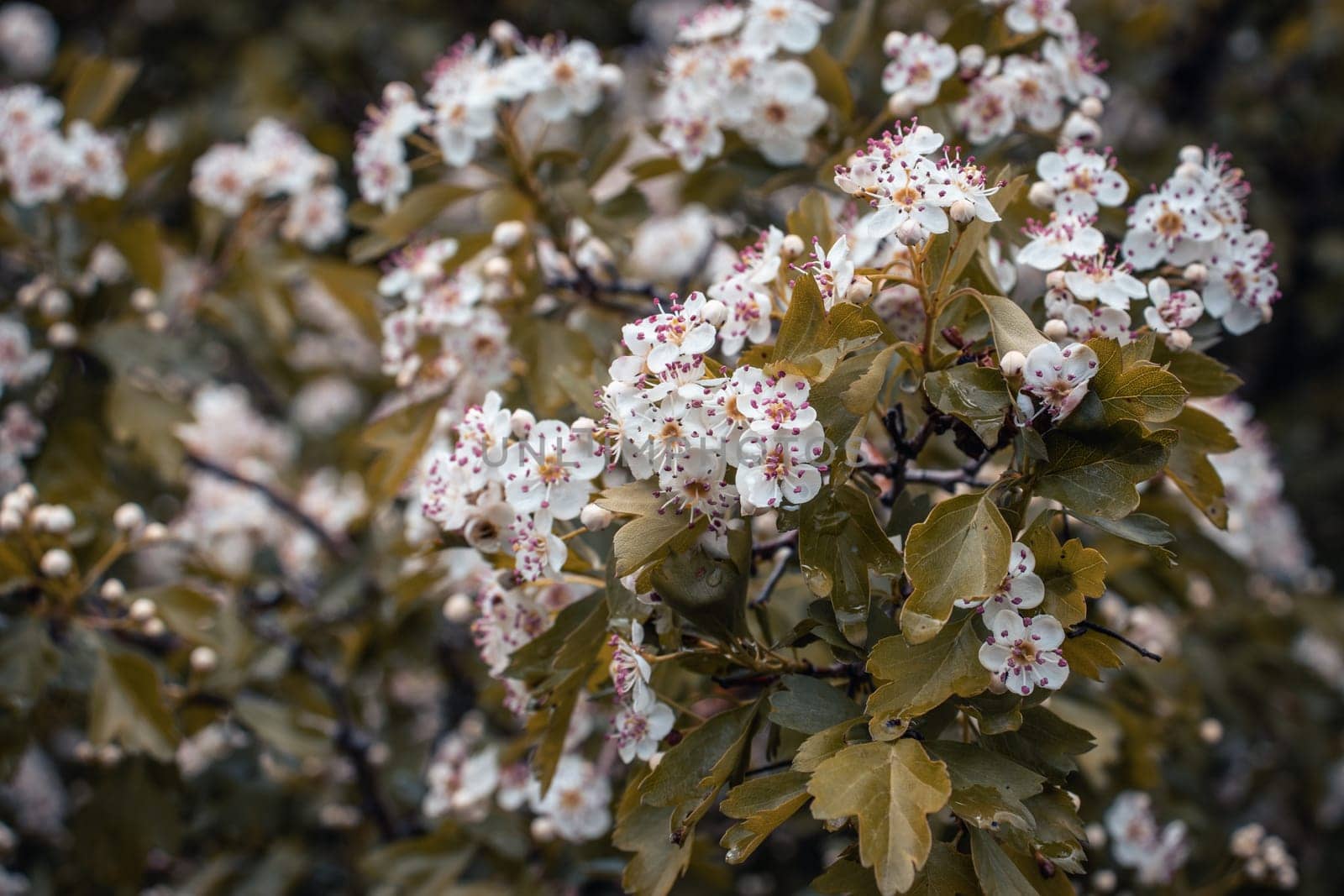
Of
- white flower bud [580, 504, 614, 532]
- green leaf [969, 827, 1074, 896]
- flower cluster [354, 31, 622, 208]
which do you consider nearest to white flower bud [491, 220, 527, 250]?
flower cluster [354, 31, 622, 208]

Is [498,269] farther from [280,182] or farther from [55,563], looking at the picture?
[280,182]

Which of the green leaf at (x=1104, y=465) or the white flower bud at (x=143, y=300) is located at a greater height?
the green leaf at (x=1104, y=465)

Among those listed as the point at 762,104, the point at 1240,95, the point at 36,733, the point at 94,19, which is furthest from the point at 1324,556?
the point at 94,19

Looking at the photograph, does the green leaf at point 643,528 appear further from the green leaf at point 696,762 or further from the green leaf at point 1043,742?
the green leaf at point 1043,742

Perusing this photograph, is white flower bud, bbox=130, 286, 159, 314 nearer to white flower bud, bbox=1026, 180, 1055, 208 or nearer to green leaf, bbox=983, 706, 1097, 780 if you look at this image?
white flower bud, bbox=1026, 180, 1055, 208

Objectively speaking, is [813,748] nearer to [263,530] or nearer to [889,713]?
[889,713]

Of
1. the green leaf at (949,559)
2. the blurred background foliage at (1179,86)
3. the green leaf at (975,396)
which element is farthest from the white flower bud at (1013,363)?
the blurred background foliage at (1179,86)

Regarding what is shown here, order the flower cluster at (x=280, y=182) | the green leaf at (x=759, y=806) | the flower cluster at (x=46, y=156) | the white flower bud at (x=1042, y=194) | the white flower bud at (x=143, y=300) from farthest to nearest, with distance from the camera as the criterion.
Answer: the flower cluster at (x=280, y=182)
the white flower bud at (x=143, y=300)
the flower cluster at (x=46, y=156)
the white flower bud at (x=1042, y=194)
the green leaf at (x=759, y=806)

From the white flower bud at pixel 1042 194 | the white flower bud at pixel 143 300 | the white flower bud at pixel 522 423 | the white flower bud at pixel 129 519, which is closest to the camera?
the white flower bud at pixel 522 423
